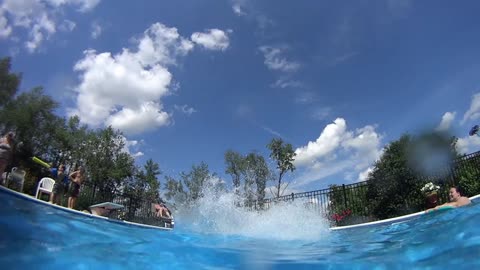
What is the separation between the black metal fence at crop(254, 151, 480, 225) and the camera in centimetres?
1226

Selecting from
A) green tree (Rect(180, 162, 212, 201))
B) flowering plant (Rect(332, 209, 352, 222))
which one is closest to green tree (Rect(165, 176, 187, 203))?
green tree (Rect(180, 162, 212, 201))

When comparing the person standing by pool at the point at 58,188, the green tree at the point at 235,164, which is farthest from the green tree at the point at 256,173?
the person standing by pool at the point at 58,188

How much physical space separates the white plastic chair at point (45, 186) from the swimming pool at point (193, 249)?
5.30 feet

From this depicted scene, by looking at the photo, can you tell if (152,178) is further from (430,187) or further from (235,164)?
(430,187)

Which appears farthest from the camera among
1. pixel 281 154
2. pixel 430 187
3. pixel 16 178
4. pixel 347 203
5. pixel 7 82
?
pixel 281 154

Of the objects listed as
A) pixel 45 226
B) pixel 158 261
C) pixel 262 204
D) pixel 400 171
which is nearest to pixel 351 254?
pixel 158 261

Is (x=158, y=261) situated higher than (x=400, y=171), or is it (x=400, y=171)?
(x=400, y=171)

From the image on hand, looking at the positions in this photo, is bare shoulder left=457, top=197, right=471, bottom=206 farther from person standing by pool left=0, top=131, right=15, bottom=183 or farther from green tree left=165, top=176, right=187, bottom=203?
green tree left=165, top=176, right=187, bottom=203

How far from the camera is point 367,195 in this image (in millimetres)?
15297

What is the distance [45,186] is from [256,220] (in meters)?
10.7

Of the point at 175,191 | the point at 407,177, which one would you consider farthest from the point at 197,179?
the point at 407,177

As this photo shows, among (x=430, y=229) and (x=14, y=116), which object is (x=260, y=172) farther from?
(x=14, y=116)

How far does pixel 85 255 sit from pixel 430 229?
25.2 feet

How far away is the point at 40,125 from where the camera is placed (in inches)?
282
